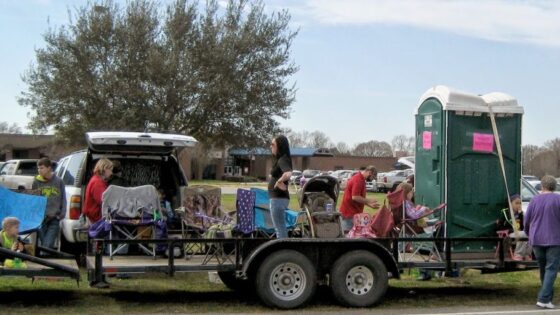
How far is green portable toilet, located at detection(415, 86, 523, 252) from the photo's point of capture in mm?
10102

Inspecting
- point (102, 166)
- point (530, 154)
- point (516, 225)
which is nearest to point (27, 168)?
point (102, 166)

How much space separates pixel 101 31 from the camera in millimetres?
23812

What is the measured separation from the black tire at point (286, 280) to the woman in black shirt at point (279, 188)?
19.9 inches

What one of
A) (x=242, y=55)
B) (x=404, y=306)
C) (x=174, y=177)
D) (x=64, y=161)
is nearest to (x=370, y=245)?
Answer: (x=404, y=306)

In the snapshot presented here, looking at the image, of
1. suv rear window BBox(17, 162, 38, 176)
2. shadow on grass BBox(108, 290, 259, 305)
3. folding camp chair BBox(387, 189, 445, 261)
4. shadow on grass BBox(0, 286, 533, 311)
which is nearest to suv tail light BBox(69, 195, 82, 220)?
shadow on grass BBox(0, 286, 533, 311)

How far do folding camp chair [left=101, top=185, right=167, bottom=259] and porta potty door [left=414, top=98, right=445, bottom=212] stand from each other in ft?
12.1

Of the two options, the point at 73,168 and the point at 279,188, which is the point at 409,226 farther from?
the point at 73,168

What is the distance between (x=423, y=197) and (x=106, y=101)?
1497 centimetres

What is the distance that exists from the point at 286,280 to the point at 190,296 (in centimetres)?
166

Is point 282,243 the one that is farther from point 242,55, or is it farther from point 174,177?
point 242,55

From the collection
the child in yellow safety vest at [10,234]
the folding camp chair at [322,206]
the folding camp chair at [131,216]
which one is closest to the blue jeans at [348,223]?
the folding camp chair at [322,206]

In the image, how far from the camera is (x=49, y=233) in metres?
10.2

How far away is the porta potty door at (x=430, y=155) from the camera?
10.2 meters

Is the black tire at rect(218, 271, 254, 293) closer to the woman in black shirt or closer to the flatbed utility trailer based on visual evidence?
the flatbed utility trailer
